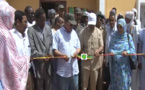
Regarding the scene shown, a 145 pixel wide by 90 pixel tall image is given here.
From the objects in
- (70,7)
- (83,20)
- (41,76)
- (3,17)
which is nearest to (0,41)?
(3,17)

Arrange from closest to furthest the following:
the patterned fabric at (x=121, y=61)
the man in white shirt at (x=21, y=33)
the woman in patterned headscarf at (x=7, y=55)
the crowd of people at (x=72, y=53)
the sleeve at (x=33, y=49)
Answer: the woman in patterned headscarf at (x=7, y=55)
the man in white shirt at (x=21, y=33)
the crowd of people at (x=72, y=53)
the sleeve at (x=33, y=49)
the patterned fabric at (x=121, y=61)

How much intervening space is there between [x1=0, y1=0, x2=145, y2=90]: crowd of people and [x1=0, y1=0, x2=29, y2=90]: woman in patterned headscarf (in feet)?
0.45

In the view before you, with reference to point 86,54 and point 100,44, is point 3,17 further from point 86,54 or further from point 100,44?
point 100,44

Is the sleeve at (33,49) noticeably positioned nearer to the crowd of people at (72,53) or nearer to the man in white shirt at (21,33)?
the crowd of people at (72,53)

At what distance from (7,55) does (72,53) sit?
2148 mm

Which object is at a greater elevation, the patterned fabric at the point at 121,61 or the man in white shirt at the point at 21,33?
the man in white shirt at the point at 21,33

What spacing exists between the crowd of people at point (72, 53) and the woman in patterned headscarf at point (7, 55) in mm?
136

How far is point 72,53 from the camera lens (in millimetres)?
5188

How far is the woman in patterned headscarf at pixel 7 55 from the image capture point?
126 inches

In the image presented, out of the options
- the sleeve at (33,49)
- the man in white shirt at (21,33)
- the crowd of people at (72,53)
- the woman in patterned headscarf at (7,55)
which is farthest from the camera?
the sleeve at (33,49)

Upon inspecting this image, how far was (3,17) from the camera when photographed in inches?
127

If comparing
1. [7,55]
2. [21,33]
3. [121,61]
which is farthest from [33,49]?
[121,61]

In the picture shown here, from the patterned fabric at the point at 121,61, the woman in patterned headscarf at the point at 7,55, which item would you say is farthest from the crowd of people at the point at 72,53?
the woman in patterned headscarf at the point at 7,55

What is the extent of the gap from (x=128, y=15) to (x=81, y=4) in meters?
4.59
